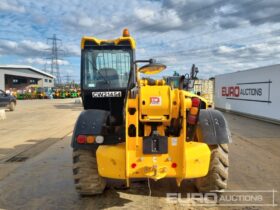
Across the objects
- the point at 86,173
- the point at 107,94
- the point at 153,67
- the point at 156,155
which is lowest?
the point at 86,173

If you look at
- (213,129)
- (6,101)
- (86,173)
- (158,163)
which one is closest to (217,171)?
(213,129)

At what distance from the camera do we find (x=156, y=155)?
4867mm

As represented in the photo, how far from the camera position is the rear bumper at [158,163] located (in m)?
4.79

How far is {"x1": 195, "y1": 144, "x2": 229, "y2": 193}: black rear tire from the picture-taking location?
17.3ft

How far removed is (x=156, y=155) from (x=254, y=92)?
15.7 meters

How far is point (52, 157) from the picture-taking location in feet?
28.9

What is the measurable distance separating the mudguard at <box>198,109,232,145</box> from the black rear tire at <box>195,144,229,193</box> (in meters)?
0.22

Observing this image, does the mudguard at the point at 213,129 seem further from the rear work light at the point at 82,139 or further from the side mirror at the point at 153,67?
the rear work light at the point at 82,139

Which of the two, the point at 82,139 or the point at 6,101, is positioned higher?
the point at 82,139

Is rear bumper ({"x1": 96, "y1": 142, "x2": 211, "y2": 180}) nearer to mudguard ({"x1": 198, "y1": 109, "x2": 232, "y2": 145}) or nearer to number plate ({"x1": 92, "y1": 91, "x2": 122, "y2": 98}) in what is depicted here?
mudguard ({"x1": 198, "y1": 109, "x2": 232, "y2": 145})

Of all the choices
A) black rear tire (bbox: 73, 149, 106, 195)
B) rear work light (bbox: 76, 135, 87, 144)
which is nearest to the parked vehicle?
black rear tire (bbox: 73, 149, 106, 195)

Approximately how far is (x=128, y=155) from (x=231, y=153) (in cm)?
495

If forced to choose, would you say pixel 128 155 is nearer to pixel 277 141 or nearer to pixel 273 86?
pixel 277 141

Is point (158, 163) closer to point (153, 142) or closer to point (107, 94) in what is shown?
point (153, 142)
